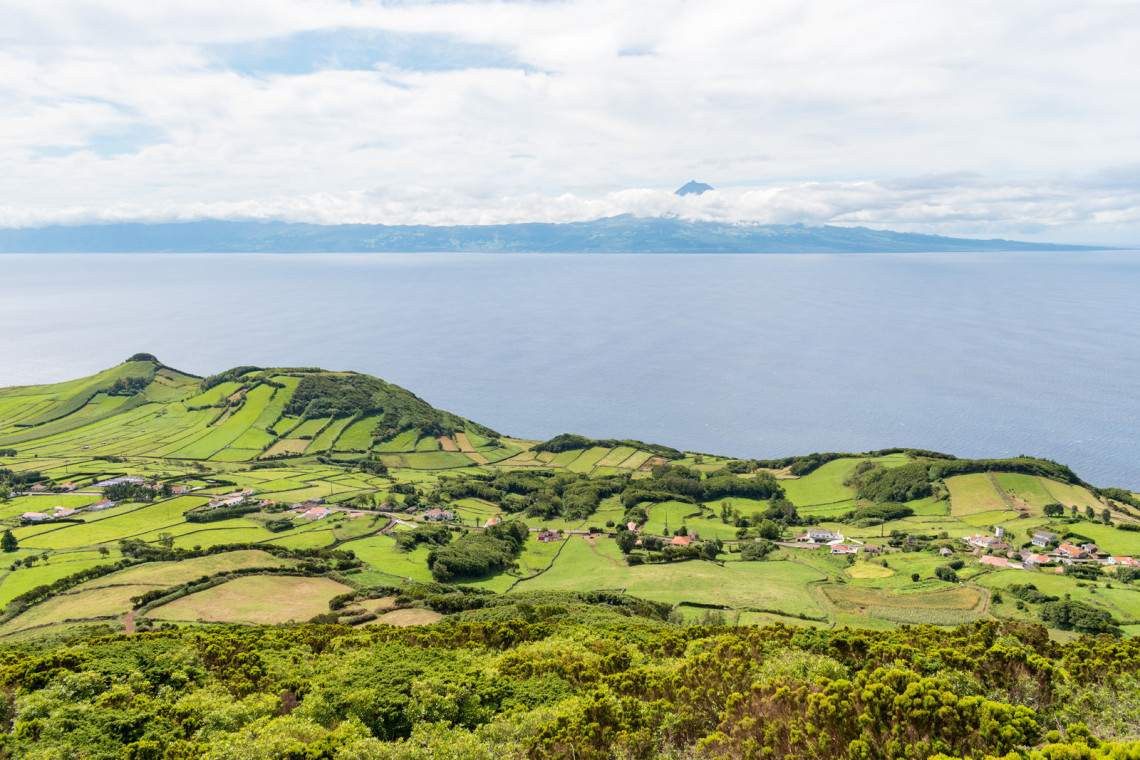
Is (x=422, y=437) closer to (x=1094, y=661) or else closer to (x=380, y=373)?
(x=380, y=373)

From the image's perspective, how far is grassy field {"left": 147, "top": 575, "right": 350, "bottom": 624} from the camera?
5288 centimetres

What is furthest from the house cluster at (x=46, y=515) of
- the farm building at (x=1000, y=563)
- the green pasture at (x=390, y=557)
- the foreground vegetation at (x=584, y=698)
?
the farm building at (x=1000, y=563)

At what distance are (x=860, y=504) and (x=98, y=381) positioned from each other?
7065 inches

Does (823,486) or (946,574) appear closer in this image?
(946,574)

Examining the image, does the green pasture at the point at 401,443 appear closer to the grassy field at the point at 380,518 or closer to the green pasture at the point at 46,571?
the grassy field at the point at 380,518

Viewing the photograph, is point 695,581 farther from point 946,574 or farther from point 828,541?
point 828,541

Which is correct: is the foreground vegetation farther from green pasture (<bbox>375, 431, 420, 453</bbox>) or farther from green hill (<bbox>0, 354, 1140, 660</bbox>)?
green pasture (<bbox>375, 431, 420, 453</bbox>)

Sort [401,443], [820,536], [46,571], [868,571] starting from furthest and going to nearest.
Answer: [401,443], [820,536], [868,571], [46,571]

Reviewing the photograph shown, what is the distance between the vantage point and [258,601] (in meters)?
56.8

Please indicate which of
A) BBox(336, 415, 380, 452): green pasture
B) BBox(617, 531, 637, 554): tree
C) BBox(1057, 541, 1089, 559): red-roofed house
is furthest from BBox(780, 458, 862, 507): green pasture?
BBox(336, 415, 380, 452): green pasture

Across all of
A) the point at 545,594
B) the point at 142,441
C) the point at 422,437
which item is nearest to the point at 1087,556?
the point at 545,594

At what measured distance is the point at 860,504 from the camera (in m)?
101

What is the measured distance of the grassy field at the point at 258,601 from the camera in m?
52.9

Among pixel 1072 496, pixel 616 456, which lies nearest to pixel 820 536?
pixel 1072 496
